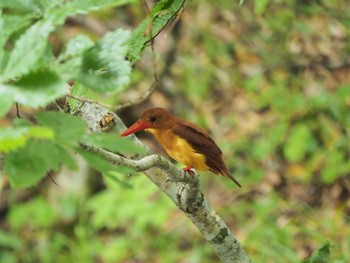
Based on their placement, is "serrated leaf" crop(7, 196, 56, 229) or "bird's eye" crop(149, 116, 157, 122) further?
"serrated leaf" crop(7, 196, 56, 229)

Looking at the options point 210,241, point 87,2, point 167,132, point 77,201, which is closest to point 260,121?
point 77,201

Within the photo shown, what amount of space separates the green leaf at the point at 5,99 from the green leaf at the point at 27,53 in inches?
0.5

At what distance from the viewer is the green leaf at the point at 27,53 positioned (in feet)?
2.45

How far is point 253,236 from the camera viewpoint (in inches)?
140

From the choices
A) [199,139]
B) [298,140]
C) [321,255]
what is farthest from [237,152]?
[321,255]

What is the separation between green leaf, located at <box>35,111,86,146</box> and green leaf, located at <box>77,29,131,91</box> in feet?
0.15

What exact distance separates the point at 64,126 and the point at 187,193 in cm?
79

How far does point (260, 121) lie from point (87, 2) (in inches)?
171

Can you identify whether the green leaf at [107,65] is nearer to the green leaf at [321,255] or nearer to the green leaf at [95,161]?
the green leaf at [95,161]

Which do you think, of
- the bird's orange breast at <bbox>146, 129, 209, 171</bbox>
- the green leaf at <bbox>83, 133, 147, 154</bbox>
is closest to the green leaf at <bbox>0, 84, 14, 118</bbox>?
the green leaf at <bbox>83, 133, 147, 154</bbox>

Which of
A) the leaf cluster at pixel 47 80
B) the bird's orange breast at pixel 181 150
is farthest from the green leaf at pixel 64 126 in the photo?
the bird's orange breast at pixel 181 150

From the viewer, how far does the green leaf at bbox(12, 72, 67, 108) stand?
74cm

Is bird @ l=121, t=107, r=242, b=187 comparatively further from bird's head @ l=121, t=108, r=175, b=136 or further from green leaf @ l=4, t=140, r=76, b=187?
green leaf @ l=4, t=140, r=76, b=187

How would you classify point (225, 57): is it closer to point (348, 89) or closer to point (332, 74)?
point (332, 74)
